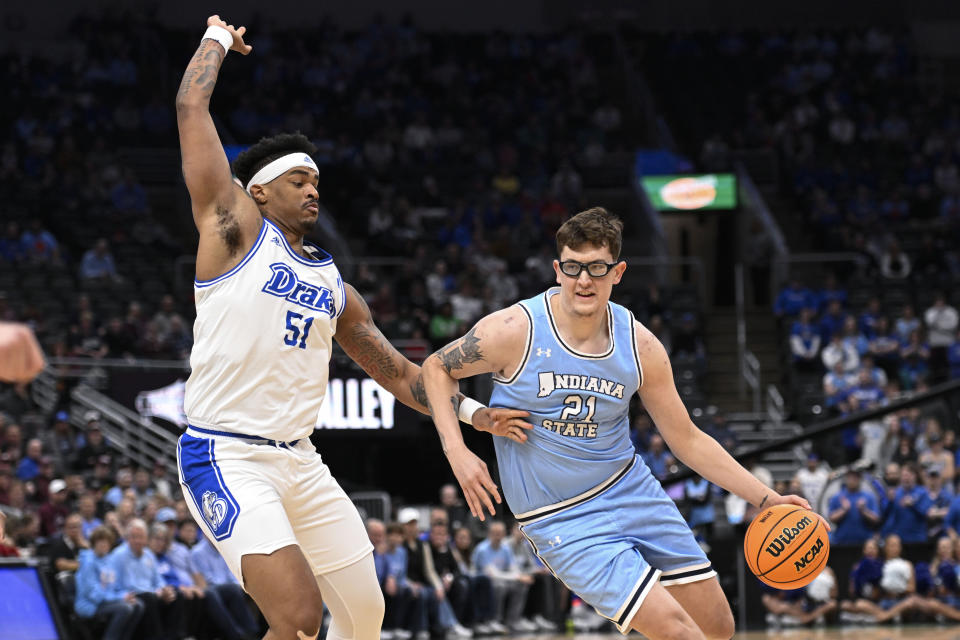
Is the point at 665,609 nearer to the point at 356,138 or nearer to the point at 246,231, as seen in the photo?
the point at 246,231

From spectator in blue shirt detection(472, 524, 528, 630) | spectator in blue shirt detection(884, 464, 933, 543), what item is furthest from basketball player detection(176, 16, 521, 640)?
spectator in blue shirt detection(884, 464, 933, 543)

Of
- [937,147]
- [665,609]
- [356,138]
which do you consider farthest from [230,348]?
[937,147]

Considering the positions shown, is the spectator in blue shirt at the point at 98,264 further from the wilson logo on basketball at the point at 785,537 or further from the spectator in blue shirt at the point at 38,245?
the wilson logo on basketball at the point at 785,537

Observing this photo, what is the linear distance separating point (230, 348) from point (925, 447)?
37.0 ft

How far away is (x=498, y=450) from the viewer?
18.7 feet

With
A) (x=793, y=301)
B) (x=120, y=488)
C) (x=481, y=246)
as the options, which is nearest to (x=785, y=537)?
(x=120, y=488)

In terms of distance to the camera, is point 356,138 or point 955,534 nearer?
point 955,534

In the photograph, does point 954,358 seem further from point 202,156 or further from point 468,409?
point 202,156

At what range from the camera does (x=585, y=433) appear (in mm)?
5520

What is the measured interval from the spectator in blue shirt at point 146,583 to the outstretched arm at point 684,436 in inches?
300

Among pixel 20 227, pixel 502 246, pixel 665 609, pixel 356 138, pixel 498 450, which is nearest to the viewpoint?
pixel 665 609

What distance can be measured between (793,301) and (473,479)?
17.2 metres

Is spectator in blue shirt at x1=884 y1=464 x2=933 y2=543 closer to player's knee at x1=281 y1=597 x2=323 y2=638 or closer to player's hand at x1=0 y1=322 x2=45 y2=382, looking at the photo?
player's knee at x1=281 y1=597 x2=323 y2=638

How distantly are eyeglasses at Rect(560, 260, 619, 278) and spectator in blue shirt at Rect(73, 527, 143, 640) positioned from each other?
7882 mm
